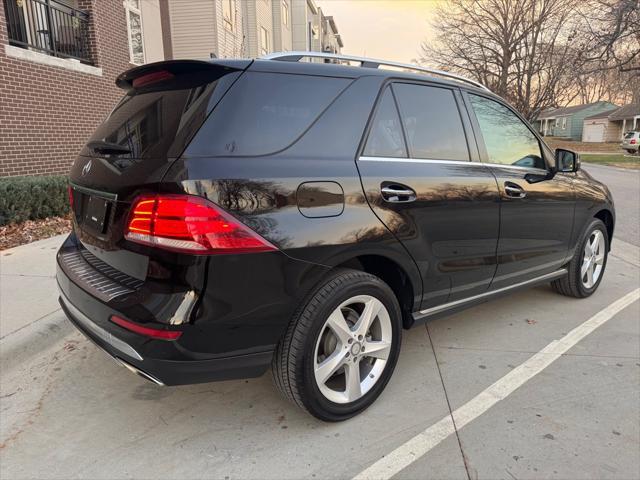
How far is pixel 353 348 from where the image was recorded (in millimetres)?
2662

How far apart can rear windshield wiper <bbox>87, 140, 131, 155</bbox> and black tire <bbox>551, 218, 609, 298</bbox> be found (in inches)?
153

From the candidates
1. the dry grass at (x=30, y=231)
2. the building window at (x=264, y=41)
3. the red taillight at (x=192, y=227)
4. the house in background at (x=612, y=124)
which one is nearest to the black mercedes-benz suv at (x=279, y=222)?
the red taillight at (x=192, y=227)

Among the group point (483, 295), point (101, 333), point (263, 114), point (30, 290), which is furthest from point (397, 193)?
point (30, 290)

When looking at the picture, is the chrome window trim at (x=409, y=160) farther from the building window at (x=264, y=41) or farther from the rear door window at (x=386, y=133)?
the building window at (x=264, y=41)

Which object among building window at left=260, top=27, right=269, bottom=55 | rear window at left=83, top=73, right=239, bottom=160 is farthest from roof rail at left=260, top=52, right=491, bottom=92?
building window at left=260, top=27, right=269, bottom=55

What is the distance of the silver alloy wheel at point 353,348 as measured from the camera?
8.40ft

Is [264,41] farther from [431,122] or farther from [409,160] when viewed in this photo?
[409,160]

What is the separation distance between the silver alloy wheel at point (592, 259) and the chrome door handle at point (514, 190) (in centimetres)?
140

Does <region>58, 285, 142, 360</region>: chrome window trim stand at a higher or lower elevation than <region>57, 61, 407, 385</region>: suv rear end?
lower

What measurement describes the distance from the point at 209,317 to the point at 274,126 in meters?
0.96

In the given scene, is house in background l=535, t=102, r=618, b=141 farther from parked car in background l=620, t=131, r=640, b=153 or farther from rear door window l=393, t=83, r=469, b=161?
rear door window l=393, t=83, r=469, b=161

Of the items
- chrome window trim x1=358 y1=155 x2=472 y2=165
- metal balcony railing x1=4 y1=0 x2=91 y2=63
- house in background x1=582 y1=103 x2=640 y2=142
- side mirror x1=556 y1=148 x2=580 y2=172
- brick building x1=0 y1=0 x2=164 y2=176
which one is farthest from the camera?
house in background x1=582 y1=103 x2=640 y2=142

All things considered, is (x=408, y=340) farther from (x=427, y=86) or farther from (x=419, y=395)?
(x=427, y=86)

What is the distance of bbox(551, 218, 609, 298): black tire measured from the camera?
4.47 meters
